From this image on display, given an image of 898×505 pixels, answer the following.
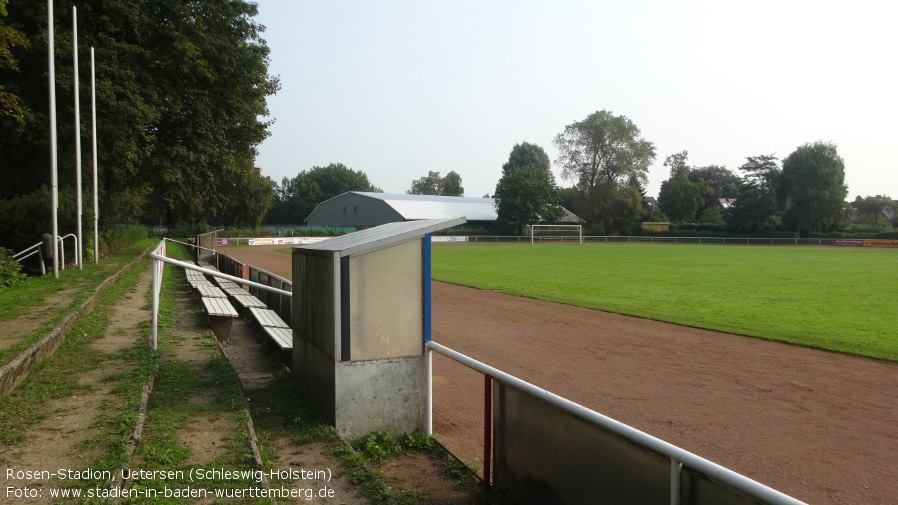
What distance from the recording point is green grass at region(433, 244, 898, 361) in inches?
481

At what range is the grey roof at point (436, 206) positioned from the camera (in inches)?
3255

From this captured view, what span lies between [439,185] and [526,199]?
58.5 meters

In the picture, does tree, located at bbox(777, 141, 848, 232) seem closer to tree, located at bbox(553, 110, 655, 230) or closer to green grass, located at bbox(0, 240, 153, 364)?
tree, located at bbox(553, 110, 655, 230)

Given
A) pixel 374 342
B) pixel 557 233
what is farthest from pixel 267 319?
pixel 557 233

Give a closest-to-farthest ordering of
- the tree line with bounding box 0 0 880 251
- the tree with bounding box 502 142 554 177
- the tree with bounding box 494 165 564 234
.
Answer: the tree line with bounding box 0 0 880 251, the tree with bounding box 494 165 564 234, the tree with bounding box 502 142 554 177

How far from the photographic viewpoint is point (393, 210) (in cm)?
7988

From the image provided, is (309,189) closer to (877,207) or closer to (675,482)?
(877,207)

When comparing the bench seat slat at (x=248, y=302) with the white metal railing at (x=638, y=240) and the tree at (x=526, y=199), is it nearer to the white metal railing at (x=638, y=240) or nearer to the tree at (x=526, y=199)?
the white metal railing at (x=638, y=240)

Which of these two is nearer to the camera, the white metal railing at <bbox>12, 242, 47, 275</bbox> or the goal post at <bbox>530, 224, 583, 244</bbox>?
the white metal railing at <bbox>12, 242, 47, 275</bbox>

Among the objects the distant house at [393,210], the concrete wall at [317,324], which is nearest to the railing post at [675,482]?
the concrete wall at [317,324]

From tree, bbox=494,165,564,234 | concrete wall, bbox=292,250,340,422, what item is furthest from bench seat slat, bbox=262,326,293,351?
tree, bbox=494,165,564,234

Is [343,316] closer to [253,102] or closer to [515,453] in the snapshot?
[515,453]

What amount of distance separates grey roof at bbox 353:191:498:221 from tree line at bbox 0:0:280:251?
4890 cm

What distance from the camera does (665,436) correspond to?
6113 mm
